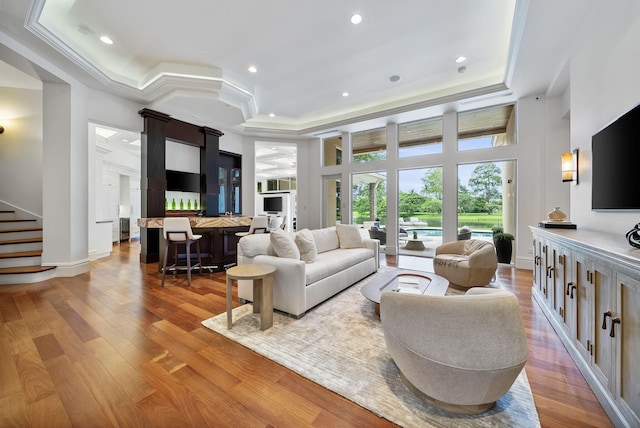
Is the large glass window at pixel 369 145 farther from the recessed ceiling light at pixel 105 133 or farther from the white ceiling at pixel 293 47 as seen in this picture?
the recessed ceiling light at pixel 105 133

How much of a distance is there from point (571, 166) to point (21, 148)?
9521 millimetres

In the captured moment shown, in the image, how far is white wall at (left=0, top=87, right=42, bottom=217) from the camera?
491 cm

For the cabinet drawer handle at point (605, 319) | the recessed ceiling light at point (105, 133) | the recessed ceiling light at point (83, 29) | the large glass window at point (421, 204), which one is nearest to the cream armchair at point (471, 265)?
the cabinet drawer handle at point (605, 319)

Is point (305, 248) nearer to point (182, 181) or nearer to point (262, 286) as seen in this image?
point (262, 286)

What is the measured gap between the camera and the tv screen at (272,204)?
1220 centimetres

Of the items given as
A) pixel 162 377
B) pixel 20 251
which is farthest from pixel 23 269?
pixel 162 377

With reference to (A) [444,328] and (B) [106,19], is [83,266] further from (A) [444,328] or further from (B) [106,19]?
(A) [444,328]

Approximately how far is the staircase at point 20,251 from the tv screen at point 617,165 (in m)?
7.11

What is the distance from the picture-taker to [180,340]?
2.17 m

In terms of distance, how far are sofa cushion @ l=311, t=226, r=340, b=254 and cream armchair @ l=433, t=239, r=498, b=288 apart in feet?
5.39

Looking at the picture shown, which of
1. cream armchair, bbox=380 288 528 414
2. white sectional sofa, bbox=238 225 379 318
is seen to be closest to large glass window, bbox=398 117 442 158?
white sectional sofa, bbox=238 225 379 318

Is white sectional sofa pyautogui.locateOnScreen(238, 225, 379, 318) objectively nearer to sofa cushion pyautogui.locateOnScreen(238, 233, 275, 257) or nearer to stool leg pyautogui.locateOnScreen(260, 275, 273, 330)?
sofa cushion pyautogui.locateOnScreen(238, 233, 275, 257)

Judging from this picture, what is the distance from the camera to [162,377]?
1.70 m

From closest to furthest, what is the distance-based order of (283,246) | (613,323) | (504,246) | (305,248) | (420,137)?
(613,323) < (283,246) < (305,248) < (504,246) < (420,137)
